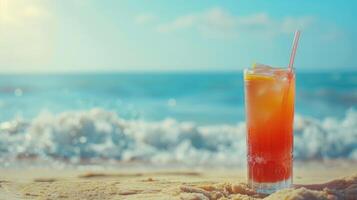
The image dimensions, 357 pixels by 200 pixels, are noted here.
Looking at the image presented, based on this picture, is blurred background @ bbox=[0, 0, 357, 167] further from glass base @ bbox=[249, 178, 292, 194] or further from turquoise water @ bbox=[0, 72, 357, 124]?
glass base @ bbox=[249, 178, 292, 194]

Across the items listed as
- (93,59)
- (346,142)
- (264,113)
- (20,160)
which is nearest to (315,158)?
(346,142)

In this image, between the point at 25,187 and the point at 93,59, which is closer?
the point at 25,187

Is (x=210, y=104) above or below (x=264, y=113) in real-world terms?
above

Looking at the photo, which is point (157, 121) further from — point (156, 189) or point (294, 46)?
point (294, 46)

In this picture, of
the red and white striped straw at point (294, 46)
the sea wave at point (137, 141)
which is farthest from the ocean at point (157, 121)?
the red and white striped straw at point (294, 46)

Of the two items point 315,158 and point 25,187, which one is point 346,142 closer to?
point 315,158

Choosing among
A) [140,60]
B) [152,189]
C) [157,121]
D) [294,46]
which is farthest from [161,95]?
[294,46]
